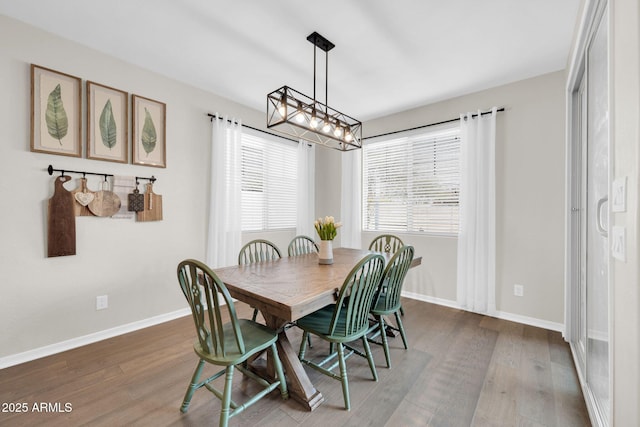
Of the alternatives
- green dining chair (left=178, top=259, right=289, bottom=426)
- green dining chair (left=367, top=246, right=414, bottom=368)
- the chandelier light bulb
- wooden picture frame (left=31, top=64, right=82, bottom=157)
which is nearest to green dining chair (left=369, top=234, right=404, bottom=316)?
green dining chair (left=367, top=246, right=414, bottom=368)

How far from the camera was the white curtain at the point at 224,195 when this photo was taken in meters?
3.34

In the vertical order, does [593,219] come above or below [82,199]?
below

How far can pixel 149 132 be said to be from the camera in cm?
283

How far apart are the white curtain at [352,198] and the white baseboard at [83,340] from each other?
2493 millimetres

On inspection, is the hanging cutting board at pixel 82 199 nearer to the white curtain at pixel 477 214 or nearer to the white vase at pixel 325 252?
the white vase at pixel 325 252

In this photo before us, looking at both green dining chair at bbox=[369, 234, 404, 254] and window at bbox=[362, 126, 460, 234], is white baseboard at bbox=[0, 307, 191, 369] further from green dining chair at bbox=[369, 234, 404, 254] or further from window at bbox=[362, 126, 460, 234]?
window at bbox=[362, 126, 460, 234]

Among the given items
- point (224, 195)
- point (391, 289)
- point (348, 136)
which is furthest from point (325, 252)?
point (224, 195)

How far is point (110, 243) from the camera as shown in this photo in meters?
2.60

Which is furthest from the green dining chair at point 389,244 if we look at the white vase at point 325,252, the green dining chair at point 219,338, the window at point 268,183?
the green dining chair at point 219,338

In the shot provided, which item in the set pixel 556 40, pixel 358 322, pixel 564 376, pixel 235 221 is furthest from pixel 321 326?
pixel 556 40

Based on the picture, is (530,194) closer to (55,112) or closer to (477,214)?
(477,214)

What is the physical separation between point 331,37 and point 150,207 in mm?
2434

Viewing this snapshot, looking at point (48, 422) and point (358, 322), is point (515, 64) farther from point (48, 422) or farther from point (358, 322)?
point (48, 422)

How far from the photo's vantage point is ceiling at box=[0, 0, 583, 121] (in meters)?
1.95
